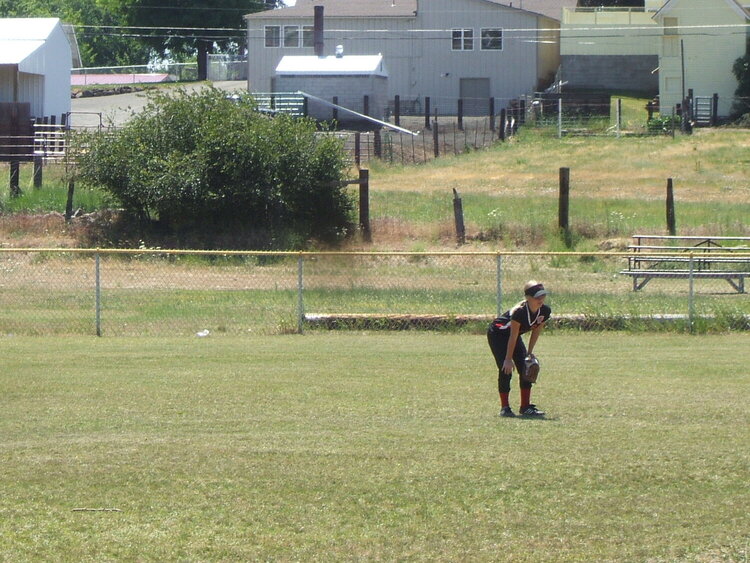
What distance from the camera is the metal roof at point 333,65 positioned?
169ft

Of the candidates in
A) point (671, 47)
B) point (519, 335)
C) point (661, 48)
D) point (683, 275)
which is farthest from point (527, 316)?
point (661, 48)

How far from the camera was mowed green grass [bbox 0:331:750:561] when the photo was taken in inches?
264

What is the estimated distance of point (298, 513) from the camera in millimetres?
7160

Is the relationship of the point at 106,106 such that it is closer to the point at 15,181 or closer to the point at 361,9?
the point at 361,9

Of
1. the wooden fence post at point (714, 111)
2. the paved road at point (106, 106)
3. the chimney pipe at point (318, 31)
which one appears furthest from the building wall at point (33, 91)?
the wooden fence post at point (714, 111)

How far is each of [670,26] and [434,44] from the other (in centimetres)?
1235

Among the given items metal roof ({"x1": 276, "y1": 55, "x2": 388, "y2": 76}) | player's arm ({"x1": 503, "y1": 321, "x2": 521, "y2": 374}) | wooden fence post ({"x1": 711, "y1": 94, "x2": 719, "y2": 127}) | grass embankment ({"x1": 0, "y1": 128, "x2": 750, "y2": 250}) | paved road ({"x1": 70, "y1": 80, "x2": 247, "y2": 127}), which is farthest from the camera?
paved road ({"x1": 70, "y1": 80, "x2": 247, "y2": 127})

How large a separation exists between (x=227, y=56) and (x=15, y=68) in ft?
110

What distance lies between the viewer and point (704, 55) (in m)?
54.3

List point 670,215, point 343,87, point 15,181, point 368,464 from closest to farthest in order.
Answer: point 368,464, point 670,215, point 15,181, point 343,87

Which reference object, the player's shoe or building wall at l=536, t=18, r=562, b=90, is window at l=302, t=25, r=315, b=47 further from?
the player's shoe

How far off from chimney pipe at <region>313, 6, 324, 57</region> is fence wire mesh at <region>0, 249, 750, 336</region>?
3478 cm

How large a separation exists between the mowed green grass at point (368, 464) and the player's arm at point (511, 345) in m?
0.54

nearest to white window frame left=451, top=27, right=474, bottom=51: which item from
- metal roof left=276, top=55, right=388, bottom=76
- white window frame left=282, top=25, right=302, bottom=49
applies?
metal roof left=276, top=55, right=388, bottom=76
